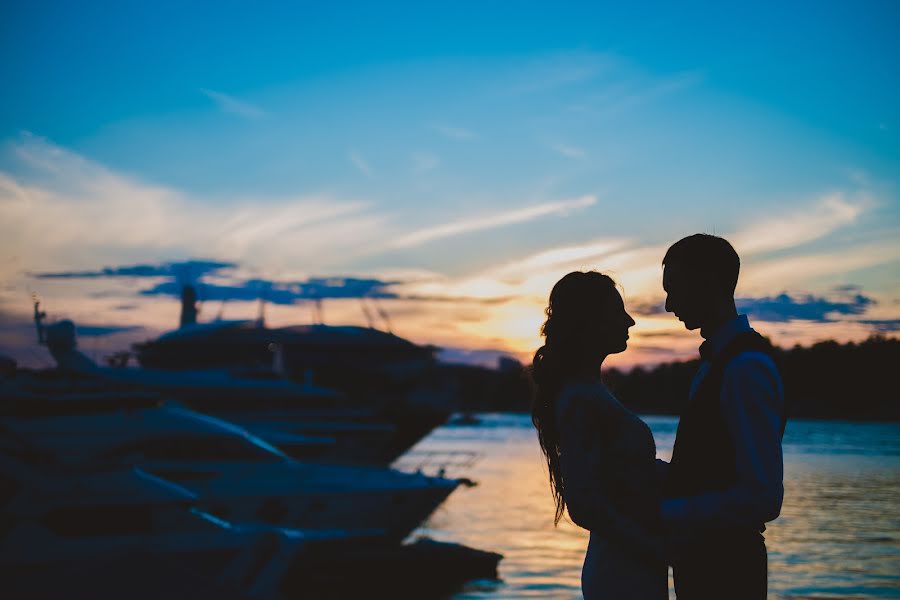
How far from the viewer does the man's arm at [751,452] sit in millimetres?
2926

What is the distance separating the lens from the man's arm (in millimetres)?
2926

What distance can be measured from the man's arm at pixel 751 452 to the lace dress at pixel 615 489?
9.9 inches

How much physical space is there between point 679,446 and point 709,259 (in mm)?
650

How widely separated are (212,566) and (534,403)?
923cm

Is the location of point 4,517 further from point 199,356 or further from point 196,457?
point 199,356

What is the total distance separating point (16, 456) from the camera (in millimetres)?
12352

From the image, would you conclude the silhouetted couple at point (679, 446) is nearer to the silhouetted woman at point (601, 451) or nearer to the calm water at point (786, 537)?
the silhouetted woman at point (601, 451)

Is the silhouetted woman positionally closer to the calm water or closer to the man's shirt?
the man's shirt

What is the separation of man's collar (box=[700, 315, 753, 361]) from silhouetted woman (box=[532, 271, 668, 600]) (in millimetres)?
329

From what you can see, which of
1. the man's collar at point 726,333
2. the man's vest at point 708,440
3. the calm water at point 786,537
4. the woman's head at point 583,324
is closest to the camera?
the man's vest at point 708,440

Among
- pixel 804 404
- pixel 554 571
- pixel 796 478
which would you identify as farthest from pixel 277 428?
pixel 804 404

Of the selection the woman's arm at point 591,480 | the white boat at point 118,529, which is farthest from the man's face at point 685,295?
the white boat at point 118,529

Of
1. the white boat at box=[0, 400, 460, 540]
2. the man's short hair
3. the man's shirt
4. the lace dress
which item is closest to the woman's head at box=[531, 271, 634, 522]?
the lace dress

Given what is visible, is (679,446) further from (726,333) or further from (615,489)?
(726,333)
